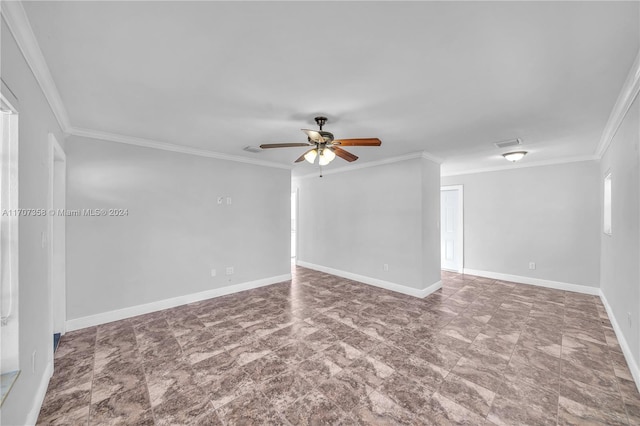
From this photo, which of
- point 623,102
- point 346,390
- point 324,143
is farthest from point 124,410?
point 623,102

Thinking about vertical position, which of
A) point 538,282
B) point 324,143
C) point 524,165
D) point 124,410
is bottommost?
point 124,410

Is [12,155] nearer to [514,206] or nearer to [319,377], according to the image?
[319,377]

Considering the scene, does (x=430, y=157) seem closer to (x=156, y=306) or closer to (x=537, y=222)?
(x=537, y=222)

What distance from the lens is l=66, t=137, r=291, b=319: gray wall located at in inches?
127

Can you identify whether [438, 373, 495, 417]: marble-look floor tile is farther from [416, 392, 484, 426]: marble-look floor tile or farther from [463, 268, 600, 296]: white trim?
[463, 268, 600, 296]: white trim

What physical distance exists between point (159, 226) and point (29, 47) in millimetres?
2585

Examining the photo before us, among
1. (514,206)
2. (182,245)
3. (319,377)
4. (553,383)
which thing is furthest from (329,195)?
(553,383)

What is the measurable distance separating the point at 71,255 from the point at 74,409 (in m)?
1.96

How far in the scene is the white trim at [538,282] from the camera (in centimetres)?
454

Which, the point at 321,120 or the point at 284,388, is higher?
the point at 321,120

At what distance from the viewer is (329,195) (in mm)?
6066

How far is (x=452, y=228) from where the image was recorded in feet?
20.6

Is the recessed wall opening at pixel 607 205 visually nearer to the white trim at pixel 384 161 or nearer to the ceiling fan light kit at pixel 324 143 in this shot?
the white trim at pixel 384 161

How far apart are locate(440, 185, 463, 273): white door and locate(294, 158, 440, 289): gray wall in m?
1.52
